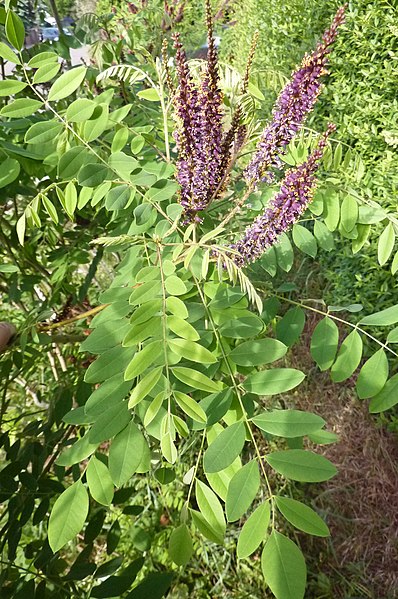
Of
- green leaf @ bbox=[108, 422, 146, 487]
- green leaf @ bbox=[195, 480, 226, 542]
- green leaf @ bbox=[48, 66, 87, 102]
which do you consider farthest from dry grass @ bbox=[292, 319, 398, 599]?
green leaf @ bbox=[48, 66, 87, 102]

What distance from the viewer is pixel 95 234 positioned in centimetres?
153

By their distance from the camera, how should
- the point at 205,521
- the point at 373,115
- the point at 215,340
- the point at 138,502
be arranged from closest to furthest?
the point at 205,521
the point at 215,340
the point at 138,502
the point at 373,115

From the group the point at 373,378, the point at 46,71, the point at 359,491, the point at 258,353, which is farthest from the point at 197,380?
the point at 359,491

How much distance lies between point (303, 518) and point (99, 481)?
0.29 m

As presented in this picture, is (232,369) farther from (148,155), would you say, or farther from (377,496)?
(377,496)

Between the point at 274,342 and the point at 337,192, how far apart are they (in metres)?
0.43

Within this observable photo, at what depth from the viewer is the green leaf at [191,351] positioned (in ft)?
2.17

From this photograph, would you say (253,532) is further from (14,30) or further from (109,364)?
(14,30)

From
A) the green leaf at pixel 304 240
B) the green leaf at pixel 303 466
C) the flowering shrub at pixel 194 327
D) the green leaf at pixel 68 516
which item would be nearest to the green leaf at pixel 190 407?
the flowering shrub at pixel 194 327

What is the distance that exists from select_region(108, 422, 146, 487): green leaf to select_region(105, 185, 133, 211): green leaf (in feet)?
1.10

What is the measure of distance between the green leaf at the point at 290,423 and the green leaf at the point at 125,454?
0.51ft

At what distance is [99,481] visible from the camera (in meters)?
0.75

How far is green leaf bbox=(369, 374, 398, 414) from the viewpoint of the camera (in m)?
0.83

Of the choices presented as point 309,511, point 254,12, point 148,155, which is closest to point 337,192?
point 148,155
